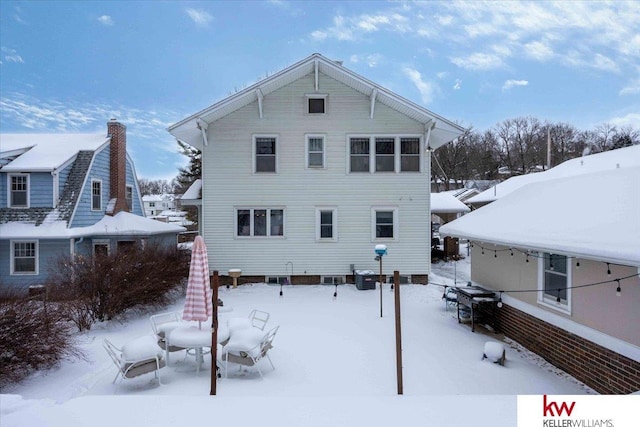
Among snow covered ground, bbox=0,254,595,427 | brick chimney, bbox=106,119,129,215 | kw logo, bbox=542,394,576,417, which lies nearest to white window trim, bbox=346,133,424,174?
snow covered ground, bbox=0,254,595,427

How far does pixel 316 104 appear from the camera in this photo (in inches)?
523

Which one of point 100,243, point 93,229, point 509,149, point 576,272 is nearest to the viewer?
point 576,272

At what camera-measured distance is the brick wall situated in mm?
4930

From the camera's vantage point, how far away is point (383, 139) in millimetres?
13320

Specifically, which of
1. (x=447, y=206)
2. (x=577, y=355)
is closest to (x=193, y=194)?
(x=577, y=355)

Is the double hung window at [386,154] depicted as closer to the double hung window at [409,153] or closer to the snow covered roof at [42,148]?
the double hung window at [409,153]

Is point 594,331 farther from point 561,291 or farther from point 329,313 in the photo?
point 329,313

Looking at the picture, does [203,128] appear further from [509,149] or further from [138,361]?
[509,149]

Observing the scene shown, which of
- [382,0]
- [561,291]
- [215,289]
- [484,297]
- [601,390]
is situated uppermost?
[382,0]

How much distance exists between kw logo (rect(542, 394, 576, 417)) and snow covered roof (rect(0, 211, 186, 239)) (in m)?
14.5

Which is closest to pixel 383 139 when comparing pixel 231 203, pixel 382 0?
pixel 382 0

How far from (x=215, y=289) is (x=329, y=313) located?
5811 millimetres

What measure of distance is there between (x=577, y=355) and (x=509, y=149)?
4649cm

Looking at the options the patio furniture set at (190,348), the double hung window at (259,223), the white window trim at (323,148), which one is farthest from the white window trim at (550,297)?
the double hung window at (259,223)
